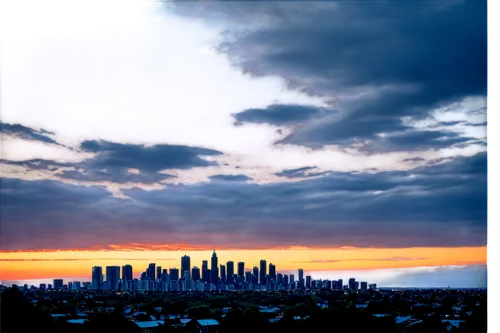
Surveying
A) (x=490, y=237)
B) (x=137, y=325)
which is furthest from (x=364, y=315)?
(x=490, y=237)

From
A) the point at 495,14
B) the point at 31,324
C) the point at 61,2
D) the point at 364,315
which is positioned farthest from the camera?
the point at 364,315

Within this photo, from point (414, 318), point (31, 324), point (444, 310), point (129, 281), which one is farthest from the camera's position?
point (129, 281)

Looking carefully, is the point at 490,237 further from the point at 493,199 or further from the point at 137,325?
the point at 137,325

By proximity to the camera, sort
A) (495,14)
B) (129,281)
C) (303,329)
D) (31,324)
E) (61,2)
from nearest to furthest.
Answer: (495,14) → (61,2) → (31,324) → (303,329) → (129,281)

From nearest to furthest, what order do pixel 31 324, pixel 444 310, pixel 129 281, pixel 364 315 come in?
pixel 31 324 → pixel 364 315 → pixel 444 310 → pixel 129 281

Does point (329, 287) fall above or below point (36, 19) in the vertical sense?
below

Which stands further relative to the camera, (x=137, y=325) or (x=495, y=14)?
(x=137, y=325)

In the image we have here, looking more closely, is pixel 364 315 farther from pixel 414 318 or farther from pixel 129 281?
pixel 129 281

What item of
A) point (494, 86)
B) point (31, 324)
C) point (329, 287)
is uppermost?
point (494, 86)

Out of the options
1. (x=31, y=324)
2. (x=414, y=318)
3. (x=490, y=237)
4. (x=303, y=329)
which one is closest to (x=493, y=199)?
(x=490, y=237)
